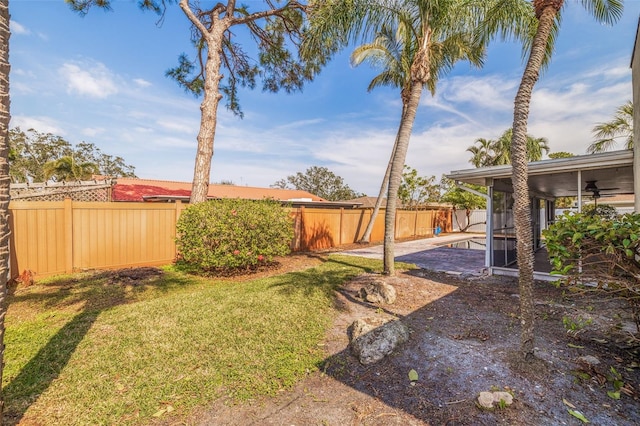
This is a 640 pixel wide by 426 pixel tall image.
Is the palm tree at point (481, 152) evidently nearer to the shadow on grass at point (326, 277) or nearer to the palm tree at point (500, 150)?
the palm tree at point (500, 150)

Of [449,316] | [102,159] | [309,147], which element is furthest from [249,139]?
[102,159]

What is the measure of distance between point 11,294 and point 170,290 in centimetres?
246

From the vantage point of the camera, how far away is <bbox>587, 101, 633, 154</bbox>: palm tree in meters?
11.8

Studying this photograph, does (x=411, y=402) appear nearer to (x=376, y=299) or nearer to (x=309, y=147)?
(x=376, y=299)

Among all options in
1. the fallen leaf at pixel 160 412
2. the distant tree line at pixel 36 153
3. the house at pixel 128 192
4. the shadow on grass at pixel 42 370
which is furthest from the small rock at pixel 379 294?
the distant tree line at pixel 36 153

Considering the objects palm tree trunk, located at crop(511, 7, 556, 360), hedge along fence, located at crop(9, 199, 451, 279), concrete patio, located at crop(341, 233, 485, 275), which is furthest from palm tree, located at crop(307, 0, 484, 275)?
hedge along fence, located at crop(9, 199, 451, 279)

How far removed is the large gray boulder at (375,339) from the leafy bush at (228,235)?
3.71m

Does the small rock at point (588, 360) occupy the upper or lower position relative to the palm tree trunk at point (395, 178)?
lower

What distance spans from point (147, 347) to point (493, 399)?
3456 millimetres

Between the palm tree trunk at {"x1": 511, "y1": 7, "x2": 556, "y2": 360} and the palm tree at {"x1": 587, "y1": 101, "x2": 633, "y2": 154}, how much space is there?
12490mm

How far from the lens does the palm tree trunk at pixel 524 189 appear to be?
9.82 ft

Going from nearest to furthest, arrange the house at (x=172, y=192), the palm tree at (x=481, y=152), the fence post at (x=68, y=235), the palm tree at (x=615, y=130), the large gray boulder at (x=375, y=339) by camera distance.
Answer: the large gray boulder at (x=375, y=339) → the fence post at (x=68, y=235) → the palm tree at (x=615, y=130) → the house at (x=172, y=192) → the palm tree at (x=481, y=152)

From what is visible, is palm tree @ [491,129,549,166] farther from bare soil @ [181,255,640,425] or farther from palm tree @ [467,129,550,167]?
bare soil @ [181,255,640,425]

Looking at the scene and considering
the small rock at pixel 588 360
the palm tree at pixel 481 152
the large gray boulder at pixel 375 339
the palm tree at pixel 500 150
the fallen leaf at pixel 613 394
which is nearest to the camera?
the fallen leaf at pixel 613 394
